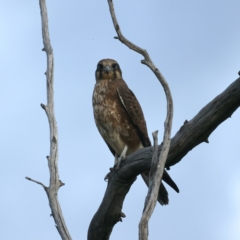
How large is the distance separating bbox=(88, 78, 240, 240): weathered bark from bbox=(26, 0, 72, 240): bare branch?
1.64 feet

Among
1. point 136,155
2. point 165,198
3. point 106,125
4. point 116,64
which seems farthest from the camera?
point 116,64

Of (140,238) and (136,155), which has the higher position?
(136,155)

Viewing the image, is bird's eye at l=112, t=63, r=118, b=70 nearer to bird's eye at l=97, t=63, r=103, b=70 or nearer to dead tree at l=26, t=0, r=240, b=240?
bird's eye at l=97, t=63, r=103, b=70

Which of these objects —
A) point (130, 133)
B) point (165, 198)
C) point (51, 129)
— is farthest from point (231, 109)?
point (130, 133)

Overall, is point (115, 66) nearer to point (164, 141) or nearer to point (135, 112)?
point (135, 112)

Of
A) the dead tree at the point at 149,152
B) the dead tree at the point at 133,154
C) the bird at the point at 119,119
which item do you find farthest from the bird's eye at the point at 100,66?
the dead tree at the point at 149,152

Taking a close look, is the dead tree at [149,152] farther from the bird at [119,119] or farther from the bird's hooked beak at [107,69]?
the bird's hooked beak at [107,69]

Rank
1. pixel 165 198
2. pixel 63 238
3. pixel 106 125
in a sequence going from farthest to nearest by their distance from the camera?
pixel 106 125
pixel 165 198
pixel 63 238

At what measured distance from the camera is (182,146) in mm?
3652

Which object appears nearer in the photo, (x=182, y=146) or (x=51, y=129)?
(x=182, y=146)

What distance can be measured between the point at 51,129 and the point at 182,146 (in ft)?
2.73

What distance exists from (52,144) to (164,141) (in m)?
0.88

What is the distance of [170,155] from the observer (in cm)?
371

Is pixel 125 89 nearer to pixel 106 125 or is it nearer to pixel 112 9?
pixel 106 125
